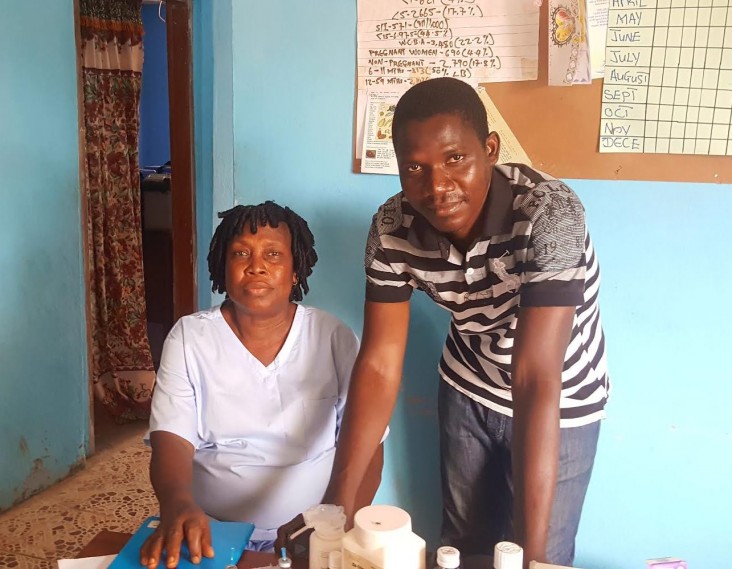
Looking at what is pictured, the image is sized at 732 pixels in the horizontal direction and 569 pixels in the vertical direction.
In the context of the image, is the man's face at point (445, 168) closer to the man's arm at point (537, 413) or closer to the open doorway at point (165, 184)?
the man's arm at point (537, 413)

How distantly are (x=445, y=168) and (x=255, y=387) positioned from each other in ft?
2.12

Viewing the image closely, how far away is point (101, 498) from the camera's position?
2.43m

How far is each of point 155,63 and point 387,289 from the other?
3704 mm

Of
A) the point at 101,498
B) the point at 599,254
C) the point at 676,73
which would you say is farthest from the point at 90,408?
the point at 676,73

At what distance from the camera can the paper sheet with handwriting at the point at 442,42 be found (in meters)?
1.50

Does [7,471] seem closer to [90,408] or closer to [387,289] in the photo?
[90,408]

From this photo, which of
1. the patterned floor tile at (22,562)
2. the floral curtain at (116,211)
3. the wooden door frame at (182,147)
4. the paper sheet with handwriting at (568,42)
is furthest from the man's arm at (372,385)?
the floral curtain at (116,211)

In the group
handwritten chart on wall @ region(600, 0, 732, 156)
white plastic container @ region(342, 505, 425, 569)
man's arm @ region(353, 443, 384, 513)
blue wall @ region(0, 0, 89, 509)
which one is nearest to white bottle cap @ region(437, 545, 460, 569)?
white plastic container @ region(342, 505, 425, 569)

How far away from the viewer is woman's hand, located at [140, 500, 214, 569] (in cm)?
97

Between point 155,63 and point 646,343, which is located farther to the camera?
point 155,63

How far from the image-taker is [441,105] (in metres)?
1.05

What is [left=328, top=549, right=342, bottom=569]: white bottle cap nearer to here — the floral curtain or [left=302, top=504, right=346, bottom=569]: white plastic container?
[left=302, top=504, right=346, bottom=569]: white plastic container

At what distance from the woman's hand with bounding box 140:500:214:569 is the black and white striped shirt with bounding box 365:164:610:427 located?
1.75ft

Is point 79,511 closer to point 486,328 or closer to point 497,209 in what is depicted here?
point 486,328
